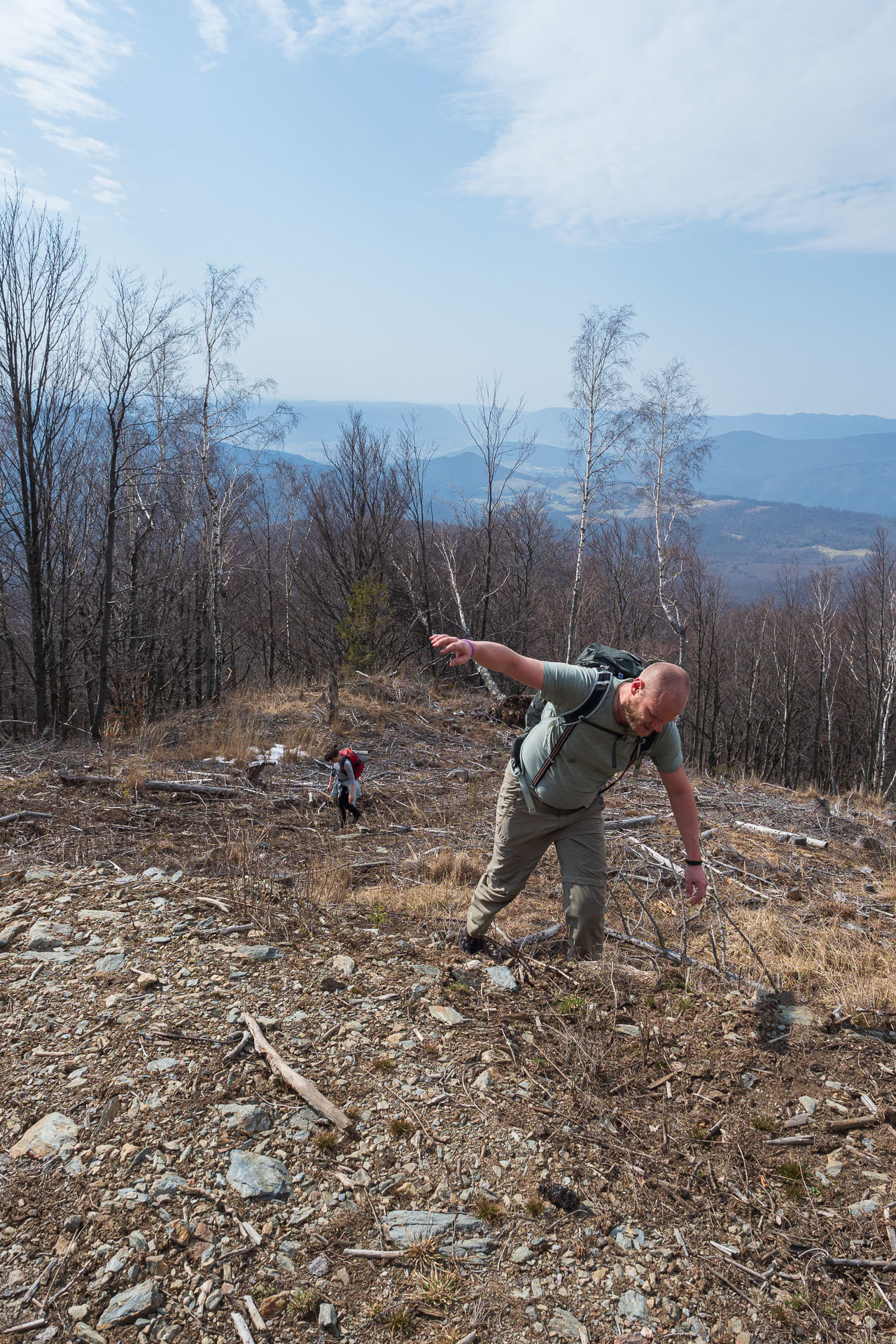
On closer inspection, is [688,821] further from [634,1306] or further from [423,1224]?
[423,1224]

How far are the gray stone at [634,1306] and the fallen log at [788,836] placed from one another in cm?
647

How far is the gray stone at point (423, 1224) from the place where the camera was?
7.37ft

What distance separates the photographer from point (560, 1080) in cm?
297

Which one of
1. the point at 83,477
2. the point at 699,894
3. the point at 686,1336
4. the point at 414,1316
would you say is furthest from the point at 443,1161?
the point at 83,477

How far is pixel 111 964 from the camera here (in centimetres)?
358

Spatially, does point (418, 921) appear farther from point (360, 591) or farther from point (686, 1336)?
point (360, 591)

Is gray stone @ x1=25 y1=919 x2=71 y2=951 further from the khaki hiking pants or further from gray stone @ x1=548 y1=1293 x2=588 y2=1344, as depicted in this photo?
gray stone @ x1=548 y1=1293 x2=588 y2=1344

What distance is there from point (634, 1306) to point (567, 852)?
5.44ft

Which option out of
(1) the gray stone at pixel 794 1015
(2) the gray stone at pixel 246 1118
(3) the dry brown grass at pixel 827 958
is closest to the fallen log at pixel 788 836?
(3) the dry brown grass at pixel 827 958

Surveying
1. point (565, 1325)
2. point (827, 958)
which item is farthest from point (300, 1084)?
point (827, 958)

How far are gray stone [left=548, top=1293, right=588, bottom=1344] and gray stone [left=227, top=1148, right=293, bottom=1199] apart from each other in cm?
87

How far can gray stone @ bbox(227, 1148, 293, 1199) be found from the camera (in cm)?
236

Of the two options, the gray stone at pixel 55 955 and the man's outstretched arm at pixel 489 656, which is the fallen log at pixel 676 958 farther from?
the gray stone at pixel 55 955

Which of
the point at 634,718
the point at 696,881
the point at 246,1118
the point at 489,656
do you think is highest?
the point at 489,656
